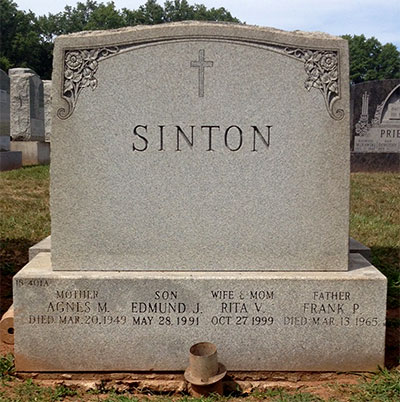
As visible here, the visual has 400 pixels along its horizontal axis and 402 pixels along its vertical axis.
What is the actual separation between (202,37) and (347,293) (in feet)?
5.61

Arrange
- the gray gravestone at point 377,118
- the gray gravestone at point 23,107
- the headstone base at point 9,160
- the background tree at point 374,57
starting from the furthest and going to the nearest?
the background tree at point 374,57, the gray gravestone at point 23,107, the gray gravestone at point 377,118, the headstone base at point 9,160

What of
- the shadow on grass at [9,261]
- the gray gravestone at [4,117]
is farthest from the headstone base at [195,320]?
the gray gravestone at [4,117]

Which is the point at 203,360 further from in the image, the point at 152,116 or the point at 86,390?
the point at 152,116

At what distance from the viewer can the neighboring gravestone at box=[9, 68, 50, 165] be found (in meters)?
12.7

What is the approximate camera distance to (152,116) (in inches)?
113

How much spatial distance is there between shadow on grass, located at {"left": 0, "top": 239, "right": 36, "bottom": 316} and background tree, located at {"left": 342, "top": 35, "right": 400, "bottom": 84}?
196 feet

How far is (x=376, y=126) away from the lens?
1188 cm

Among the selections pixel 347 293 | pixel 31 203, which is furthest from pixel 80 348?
pixel 31 203

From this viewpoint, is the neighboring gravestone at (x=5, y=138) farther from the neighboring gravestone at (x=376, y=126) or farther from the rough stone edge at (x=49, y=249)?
the neighboring gravestone at (x=376, y=126)

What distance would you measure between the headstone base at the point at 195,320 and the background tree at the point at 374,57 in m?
61.2

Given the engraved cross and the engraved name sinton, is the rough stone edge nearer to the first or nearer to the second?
the engraved name sinton

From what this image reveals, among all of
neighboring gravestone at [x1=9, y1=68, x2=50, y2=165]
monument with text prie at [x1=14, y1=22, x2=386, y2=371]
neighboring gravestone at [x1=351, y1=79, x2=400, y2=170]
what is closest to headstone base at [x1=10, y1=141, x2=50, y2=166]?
neighboring gravestone at [x1=9, y1=68, x2=50, y2=165]

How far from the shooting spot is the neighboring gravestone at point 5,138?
10.8m

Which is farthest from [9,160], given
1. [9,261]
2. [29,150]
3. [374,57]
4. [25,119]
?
[374,57]
